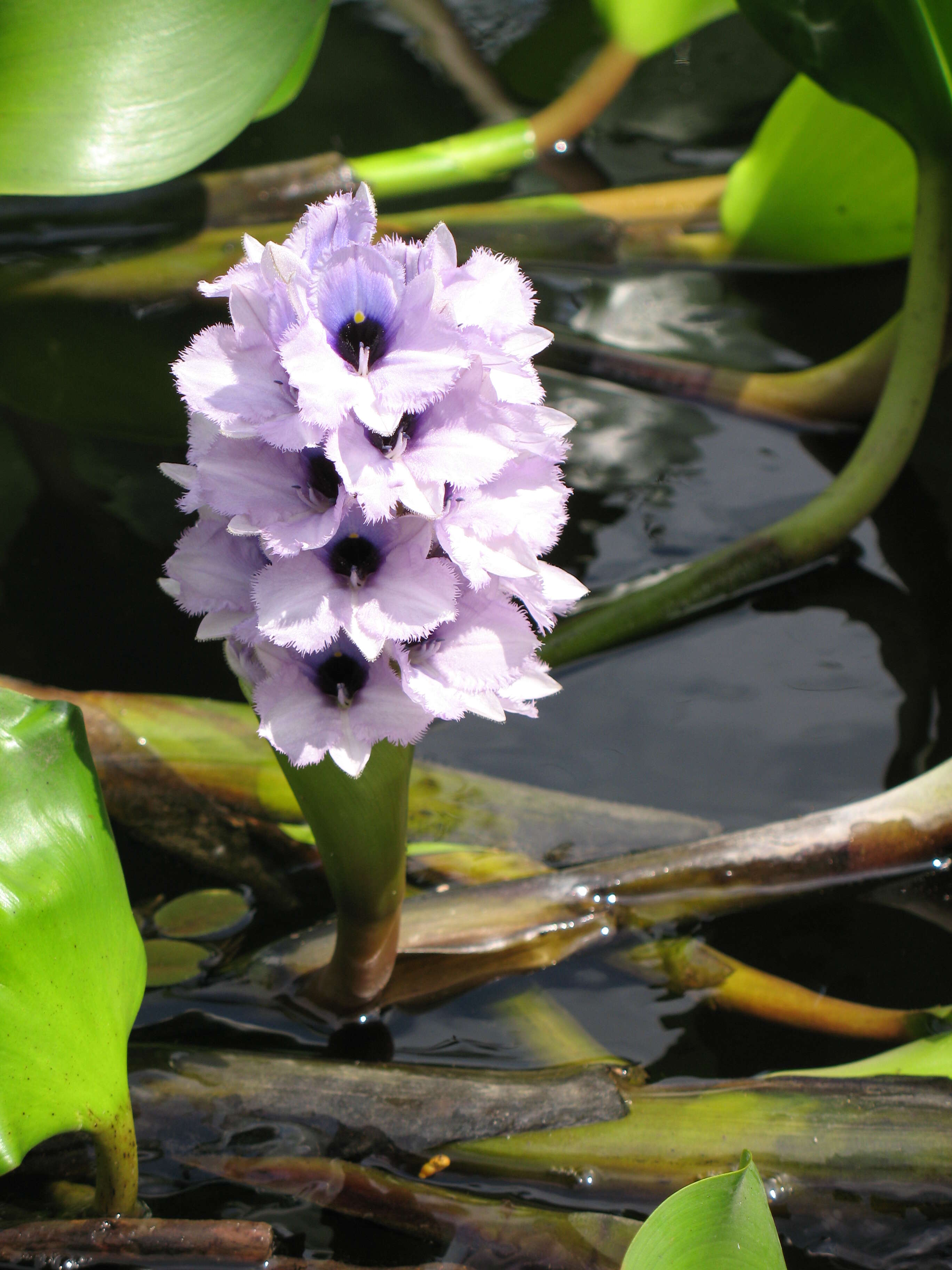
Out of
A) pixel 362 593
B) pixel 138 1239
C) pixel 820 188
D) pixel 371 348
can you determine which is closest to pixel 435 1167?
pixel 138 1239

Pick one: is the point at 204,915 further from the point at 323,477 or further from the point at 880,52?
the point at 880,52

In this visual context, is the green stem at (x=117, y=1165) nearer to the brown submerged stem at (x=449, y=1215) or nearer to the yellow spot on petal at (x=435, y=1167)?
the brown submerged stem at (x=449, y=1215)

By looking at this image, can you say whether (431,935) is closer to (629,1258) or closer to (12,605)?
(629,1258)

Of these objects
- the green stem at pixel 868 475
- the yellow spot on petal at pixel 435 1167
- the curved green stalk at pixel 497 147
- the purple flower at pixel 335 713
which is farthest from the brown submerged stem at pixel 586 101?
the yellow spot on petal at pixel 435 1167

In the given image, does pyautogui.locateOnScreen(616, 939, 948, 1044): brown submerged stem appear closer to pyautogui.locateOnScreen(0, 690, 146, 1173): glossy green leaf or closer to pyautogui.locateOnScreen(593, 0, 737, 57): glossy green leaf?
pyautogui.locateOnScreen(0, 690, 146, 1173): glossy green leaf

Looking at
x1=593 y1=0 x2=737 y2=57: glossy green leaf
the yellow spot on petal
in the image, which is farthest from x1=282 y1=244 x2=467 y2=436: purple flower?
x1=593 y1=0 x2=737 y2=57: glossy green leaf

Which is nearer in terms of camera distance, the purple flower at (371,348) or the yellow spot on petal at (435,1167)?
the purple flower at (371,348)
